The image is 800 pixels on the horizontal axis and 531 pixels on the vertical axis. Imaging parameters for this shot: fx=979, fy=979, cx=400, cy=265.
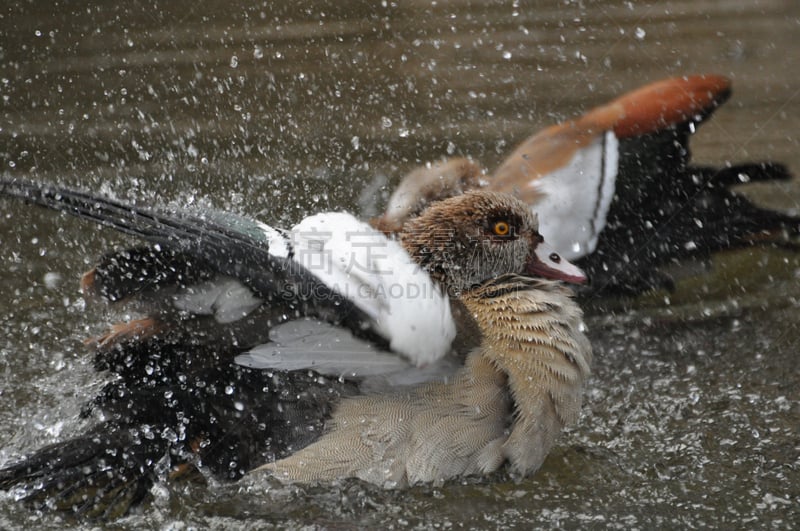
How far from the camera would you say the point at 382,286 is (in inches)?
140

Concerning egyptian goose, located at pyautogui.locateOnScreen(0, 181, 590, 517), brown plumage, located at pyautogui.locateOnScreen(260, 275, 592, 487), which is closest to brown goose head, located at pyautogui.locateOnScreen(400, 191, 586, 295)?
egyptian goose, located at pyautogui.locateOnScreen(0, 181, 590, 517)

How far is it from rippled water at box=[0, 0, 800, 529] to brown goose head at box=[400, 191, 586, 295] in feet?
2.55

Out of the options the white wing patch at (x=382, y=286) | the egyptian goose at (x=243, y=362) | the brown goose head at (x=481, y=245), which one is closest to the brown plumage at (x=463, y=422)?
the egyptian goose at (x=243, y=362)

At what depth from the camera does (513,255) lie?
4.26m

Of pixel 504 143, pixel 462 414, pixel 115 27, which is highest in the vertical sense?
pixel 115 27

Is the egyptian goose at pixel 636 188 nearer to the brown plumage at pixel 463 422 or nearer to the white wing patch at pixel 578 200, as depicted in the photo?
the white wing patch at pixel 578 200

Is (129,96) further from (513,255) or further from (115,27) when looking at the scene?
(513,255)

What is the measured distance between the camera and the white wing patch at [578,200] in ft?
17.1

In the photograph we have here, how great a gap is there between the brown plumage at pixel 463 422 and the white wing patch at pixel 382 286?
10.6 inches

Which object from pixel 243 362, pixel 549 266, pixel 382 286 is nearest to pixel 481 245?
pixel 549 266

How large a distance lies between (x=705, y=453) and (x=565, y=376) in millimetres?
774

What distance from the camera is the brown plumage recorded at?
375 cm

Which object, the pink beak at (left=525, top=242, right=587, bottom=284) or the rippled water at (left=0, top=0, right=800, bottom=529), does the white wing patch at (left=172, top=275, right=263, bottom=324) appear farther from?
the pink beak at (left=525, top=242, right=587, bottom=284)

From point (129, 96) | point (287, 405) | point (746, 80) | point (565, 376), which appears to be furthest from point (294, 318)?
point (746, 80)
